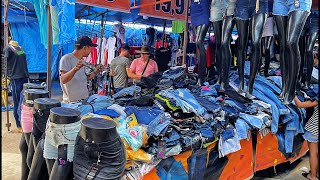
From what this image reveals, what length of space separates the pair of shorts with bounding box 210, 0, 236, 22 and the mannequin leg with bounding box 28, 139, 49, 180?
7.66 feet

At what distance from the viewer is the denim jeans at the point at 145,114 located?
8.88ft

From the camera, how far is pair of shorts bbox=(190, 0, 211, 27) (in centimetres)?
388

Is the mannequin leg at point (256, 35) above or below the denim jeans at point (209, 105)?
above

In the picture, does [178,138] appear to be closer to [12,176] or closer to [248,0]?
[248,0]

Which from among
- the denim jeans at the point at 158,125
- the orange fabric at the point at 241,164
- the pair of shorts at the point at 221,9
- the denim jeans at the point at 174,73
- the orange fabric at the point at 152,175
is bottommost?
the orange fabric at the point at 241,164

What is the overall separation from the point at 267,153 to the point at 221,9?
1.84 metres

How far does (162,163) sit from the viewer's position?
266 centimetres

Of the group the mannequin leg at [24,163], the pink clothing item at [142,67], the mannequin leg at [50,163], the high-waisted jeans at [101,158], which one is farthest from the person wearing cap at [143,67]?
the high-waisted jeans at [101,158]

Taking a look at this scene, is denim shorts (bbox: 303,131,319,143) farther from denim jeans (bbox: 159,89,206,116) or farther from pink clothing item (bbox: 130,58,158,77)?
pink clothing item (bbox: 130,58,158,77)

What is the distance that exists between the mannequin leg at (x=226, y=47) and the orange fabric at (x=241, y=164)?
74 cm

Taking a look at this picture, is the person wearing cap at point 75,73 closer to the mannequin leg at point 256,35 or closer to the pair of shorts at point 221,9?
the pair of shorts at point 221,9

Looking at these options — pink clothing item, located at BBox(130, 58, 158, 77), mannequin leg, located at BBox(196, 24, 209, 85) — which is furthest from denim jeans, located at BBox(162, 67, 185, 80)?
pink clothing item, located at BBox(130, 58, 158, 77)

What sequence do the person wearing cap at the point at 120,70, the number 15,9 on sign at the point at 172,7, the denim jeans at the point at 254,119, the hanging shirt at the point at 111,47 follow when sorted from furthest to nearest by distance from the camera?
the hanging shirt at the point at 111,47 < the number 15,9 on sign at the point at 172,7 < the person wearing cap at the point at 120,70 < the denim jeans at the point at 254,119

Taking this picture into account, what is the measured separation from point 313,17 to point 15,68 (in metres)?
4.93
